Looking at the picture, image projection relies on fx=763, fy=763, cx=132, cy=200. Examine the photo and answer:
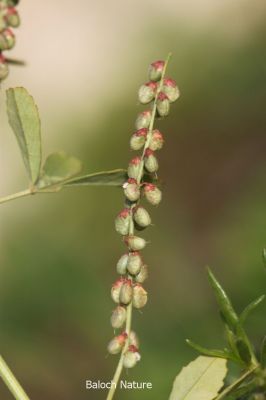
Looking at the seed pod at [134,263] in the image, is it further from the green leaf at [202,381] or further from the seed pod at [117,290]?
the green leaf at [202,381]

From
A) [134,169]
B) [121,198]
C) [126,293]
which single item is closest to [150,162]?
[134,169]

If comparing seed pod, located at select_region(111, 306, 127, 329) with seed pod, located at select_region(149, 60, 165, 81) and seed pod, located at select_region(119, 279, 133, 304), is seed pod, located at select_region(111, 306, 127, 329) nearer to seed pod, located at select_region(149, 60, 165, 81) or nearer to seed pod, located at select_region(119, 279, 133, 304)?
seed pod, located at select_region(119, 279, 133, 304)

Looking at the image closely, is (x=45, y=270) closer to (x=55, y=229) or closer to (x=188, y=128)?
(x=55, y=229)

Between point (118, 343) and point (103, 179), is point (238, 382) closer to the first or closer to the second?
point (118, 343)

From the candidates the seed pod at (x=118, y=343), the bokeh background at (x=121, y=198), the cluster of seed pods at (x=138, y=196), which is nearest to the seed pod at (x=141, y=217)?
the cluster of seed pods at (x=138, y=196)

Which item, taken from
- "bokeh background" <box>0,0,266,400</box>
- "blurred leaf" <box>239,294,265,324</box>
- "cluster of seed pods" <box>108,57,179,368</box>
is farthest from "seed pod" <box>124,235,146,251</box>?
"bokeh background" <box>0,0,266,400</box>

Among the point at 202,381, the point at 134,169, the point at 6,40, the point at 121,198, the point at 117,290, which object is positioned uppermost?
the point at 6,40
